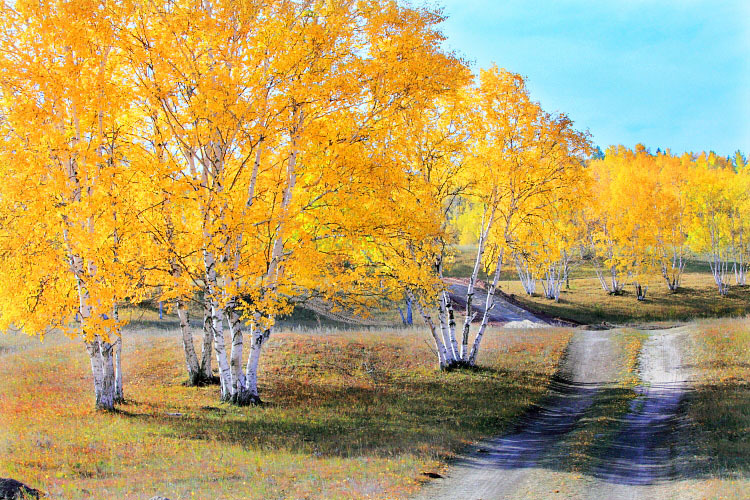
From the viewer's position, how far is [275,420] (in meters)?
15.3

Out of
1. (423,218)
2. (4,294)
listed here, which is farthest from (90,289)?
(423,218)

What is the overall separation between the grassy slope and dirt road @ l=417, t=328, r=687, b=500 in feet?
83.9

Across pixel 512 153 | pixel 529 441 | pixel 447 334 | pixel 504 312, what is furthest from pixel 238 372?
pixel 504 312

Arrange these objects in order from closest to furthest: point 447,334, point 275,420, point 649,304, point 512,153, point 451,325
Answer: point 275,420
point 512,153
point 447,334
point 451,325
point 649,304

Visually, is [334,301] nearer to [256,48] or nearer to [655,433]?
[256,48]

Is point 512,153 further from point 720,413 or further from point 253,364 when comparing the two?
point 253,364

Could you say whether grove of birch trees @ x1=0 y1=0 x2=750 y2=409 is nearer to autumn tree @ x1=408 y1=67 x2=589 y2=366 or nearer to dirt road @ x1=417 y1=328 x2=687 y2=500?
autumn tree @ x1=408 y1=67 x2=589 y2=366

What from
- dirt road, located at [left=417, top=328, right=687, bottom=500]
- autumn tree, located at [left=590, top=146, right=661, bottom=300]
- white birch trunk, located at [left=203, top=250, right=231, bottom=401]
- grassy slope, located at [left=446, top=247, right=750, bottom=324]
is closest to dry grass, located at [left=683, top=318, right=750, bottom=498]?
dirt road, located at [left=417, top=328, right=687, bottom=500]

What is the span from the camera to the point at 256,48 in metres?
15.6

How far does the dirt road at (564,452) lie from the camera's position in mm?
9883

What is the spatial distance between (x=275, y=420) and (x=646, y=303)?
45772mm

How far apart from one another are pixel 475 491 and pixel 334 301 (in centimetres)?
797

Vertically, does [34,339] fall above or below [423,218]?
below

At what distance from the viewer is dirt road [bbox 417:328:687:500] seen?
988 centimetres
